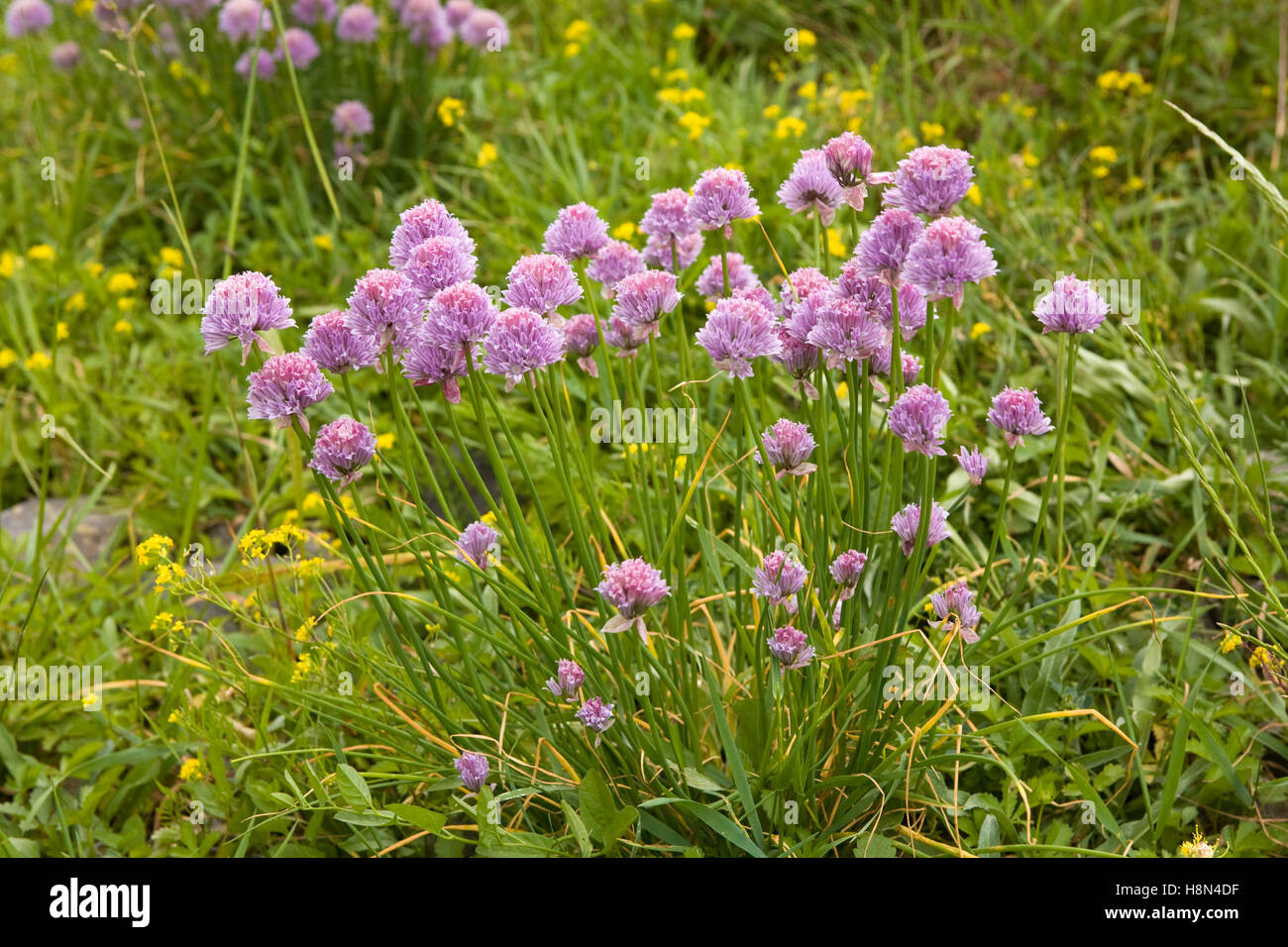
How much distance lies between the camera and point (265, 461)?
312 centimetres

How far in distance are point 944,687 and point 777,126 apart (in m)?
2.57

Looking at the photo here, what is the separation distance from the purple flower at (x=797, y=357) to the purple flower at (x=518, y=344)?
13.3 inches

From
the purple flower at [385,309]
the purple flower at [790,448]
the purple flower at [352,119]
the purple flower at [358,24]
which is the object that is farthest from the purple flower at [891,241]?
the purple flower at [358,24]

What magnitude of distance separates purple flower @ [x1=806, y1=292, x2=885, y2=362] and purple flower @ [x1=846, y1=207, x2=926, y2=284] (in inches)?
2.4

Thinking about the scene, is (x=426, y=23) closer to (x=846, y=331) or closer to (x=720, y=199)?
(x=720, y=199)

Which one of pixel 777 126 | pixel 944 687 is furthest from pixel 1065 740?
pixel 777 126

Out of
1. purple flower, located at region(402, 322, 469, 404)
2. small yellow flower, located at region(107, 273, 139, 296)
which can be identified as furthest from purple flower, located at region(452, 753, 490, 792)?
small yellow flower, located at region(107, 273, 139, 296)

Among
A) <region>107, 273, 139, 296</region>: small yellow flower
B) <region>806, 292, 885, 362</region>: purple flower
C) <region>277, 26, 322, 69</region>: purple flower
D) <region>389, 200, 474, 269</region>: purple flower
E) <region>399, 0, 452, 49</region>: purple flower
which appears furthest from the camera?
<region>399, 0, 452, 49</region>: purple flower

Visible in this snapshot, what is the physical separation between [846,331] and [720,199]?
0.30 m

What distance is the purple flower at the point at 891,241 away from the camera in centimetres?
144

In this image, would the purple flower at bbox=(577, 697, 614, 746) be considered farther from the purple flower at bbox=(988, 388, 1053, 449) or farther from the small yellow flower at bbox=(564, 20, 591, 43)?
the small yellow flower at bbox=(564, 20, 591, 43)

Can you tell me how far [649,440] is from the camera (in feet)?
5.64

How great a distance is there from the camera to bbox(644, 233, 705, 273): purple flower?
69.5 inches

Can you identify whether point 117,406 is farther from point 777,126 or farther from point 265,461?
point 777,126
